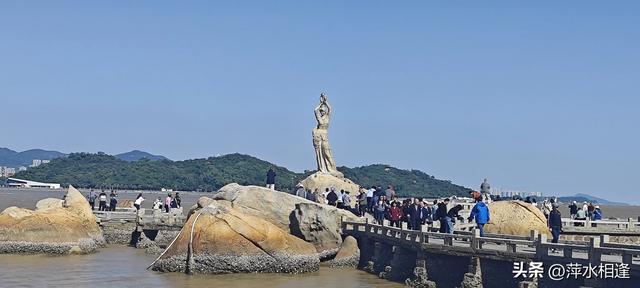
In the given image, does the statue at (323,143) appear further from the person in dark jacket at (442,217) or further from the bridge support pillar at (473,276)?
the bridge support pillar at (473,276)

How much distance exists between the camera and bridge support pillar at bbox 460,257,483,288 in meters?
27.0

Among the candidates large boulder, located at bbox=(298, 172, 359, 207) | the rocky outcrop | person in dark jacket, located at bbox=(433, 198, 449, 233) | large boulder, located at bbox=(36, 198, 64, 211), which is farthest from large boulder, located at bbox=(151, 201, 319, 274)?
large boulder, located at bbox=(298, 172, 359, 207)

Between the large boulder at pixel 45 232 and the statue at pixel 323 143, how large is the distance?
14.9m

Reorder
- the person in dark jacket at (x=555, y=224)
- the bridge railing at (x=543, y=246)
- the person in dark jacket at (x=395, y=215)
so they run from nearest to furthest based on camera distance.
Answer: the bridge railing at (x=543, y=246) < the person in dark jacket at (x=555, y=224) < the person in dark jacket at (x=395, y=215)

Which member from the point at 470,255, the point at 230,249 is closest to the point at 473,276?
the point at 470,255

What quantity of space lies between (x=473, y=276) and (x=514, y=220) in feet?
29.5

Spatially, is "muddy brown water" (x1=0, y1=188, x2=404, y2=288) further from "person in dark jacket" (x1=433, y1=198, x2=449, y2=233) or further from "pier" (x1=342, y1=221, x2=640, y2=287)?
"person in dark jacket" (x1=433, y1=198, x2=449, y2=233)

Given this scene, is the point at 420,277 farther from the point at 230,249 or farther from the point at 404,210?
the point at 230,249

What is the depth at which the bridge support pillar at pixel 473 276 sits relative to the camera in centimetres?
2703

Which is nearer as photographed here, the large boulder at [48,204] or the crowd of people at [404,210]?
the crowd of people at [404,210]

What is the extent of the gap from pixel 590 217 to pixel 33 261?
24975 millimetres

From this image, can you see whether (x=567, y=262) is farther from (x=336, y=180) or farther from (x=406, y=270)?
(x=336, y=180)

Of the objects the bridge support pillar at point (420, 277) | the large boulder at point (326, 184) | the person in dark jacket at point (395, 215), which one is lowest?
the bridge support pillar at point (420, 277)

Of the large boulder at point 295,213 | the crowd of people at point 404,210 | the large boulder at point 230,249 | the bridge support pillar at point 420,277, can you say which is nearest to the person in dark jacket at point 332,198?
the crowd of people at point 404,210
